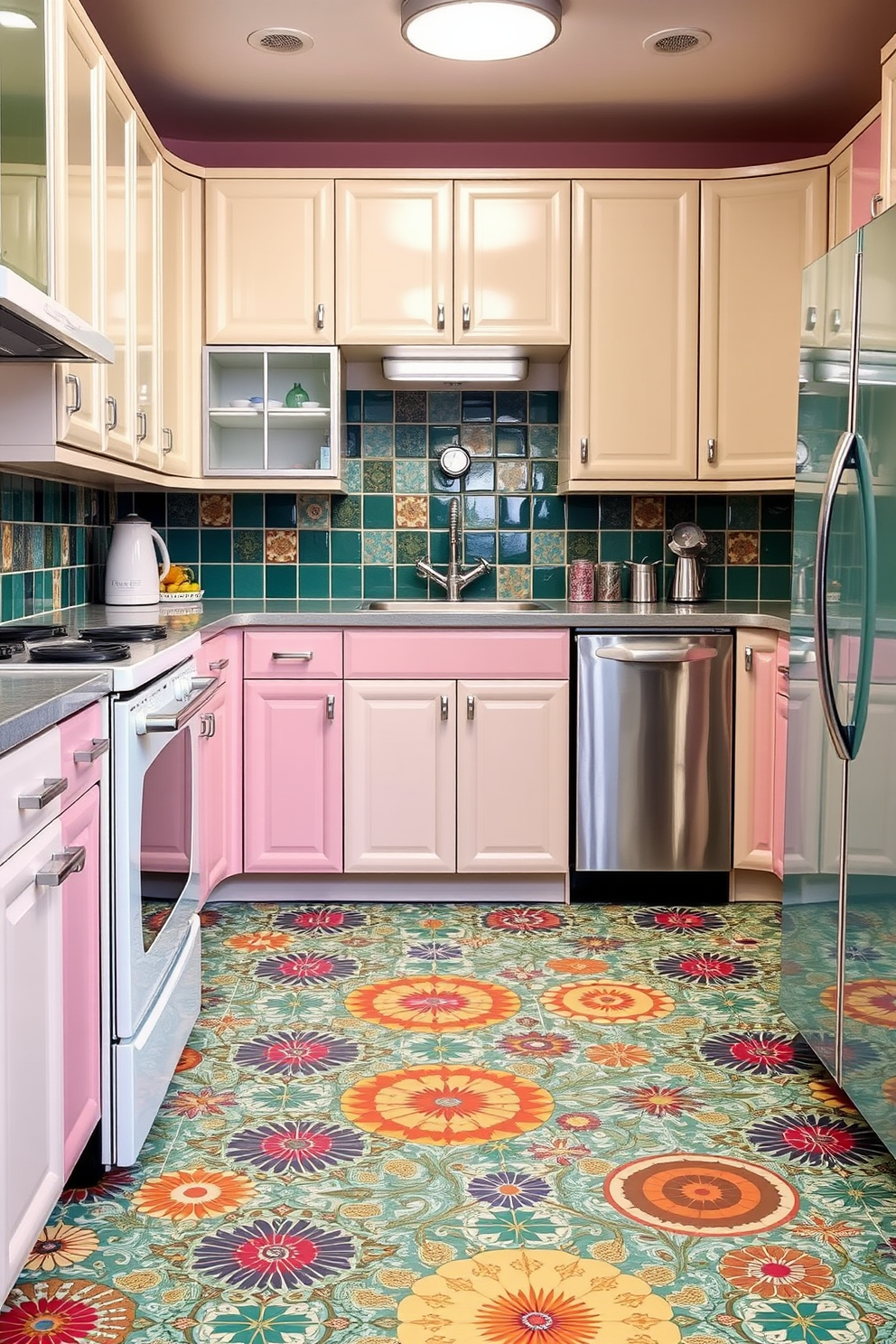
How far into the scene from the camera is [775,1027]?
290 cm

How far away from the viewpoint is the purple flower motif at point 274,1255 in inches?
74.1

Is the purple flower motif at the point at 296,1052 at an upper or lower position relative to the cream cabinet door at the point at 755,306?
lower

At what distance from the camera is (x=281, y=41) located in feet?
11.5

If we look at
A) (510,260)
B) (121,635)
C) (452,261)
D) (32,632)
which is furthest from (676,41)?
(32,632)

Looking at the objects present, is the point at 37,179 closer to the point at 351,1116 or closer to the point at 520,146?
the point at 351,1116

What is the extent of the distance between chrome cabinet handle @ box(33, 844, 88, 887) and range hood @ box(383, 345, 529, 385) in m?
2.59

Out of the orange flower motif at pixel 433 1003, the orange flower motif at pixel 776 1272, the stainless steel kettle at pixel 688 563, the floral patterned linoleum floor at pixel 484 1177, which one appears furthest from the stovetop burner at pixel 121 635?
the stainless steel kettle at pixel 688 563

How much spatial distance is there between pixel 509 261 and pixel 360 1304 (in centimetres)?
313

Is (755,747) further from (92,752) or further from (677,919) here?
(92,752)

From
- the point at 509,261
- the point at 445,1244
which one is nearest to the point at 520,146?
the point at 509,261

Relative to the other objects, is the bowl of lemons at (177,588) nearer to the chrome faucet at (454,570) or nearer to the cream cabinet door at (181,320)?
the cream cabinet door at (181,320)

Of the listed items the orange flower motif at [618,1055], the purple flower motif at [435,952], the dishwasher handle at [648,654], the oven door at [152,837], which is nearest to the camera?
the oven door at [152,837]

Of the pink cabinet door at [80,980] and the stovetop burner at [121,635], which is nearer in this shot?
the pink cabinet door at [80,980]

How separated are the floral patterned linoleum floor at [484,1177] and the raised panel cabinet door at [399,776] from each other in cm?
54
